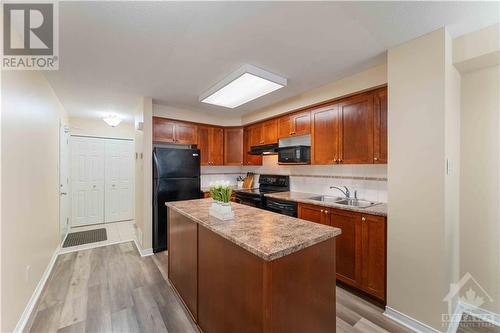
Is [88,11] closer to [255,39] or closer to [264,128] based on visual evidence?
[255,39]

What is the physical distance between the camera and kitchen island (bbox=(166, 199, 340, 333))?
1206 millimetres

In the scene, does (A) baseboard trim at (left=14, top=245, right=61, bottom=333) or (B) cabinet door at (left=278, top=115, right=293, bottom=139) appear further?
(B) cabinet door at (left=278, top=115, right=293, bottom=139)

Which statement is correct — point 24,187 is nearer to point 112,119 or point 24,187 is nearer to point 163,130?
point 163,130

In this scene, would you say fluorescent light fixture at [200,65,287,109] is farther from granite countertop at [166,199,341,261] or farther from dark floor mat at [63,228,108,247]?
dark floor mat at [63,228,108,247]

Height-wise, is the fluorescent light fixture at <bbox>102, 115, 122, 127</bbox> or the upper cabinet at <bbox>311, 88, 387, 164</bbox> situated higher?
the fluorescent light fixture at <bbox>102, 115, 122, 127</bbox>

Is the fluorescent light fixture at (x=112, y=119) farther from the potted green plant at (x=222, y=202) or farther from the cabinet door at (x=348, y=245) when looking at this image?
the cabinet door at (x=348, y=245)

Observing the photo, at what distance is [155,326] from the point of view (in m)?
1.94

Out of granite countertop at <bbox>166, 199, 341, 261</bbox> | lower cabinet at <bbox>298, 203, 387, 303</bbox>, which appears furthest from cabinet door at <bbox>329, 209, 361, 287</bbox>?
granite countertop at <bbox>166, 199, 341, 261</bbox>

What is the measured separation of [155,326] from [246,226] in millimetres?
1314

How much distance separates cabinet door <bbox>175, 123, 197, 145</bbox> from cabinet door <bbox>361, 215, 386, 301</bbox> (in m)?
3.31

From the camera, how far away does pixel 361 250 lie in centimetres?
232

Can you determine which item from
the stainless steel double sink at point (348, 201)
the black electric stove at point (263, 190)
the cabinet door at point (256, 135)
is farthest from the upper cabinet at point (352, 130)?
the cabinet door at point (256, 135)

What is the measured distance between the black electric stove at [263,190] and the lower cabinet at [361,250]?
51.1 inches

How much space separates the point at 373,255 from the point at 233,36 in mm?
2495
